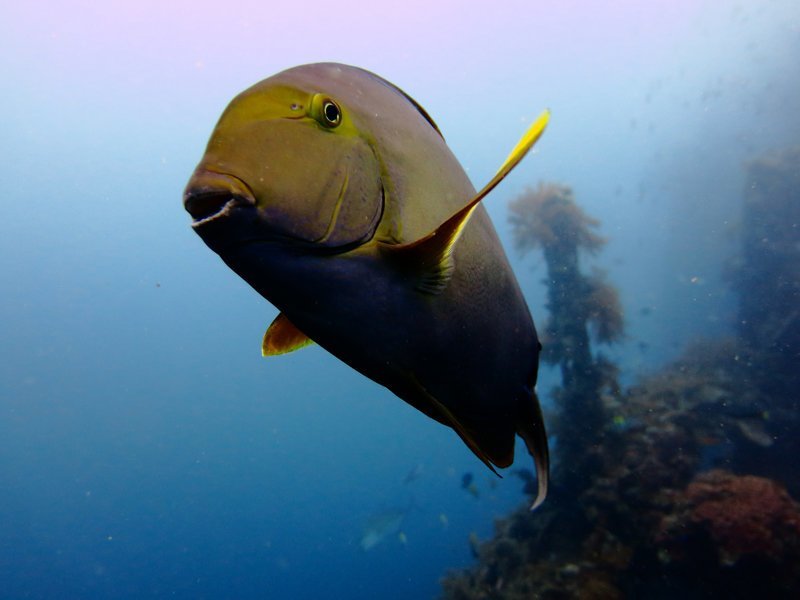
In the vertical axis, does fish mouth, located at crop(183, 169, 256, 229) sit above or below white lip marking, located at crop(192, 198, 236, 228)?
above

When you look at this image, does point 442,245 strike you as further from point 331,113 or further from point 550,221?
point 550,221

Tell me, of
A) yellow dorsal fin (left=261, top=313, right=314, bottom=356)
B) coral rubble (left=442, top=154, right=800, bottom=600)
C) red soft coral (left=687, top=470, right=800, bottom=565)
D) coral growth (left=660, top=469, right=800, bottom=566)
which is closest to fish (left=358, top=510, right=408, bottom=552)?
coral rubble (left=442, top=154, right=800, bottom=600)

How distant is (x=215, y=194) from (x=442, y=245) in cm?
41

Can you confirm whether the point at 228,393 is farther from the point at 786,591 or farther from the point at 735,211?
the point at 786,591

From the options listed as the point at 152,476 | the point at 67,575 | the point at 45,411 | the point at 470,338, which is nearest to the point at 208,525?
the point at 152,476

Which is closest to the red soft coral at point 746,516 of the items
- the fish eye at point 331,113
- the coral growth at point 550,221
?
the coral growth at point 550,221

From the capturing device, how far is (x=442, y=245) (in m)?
0.89

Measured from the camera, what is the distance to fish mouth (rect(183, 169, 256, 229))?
76 centimetres

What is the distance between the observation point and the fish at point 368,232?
81 cm

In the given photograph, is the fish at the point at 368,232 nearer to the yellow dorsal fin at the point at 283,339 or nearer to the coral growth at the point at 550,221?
the yellow dorsal fin at the point at 283,339

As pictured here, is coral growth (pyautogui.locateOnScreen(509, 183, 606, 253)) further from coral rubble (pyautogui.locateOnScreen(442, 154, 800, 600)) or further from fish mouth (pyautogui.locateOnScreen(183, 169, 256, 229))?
fish mouth (pyautogui.locateOnScreen(183, 169, 256, 229))

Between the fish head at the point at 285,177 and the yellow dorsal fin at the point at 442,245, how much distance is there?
0.29 ft

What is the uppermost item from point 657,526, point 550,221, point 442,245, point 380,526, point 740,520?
point 442,245

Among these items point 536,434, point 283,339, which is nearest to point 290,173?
point 283,339
